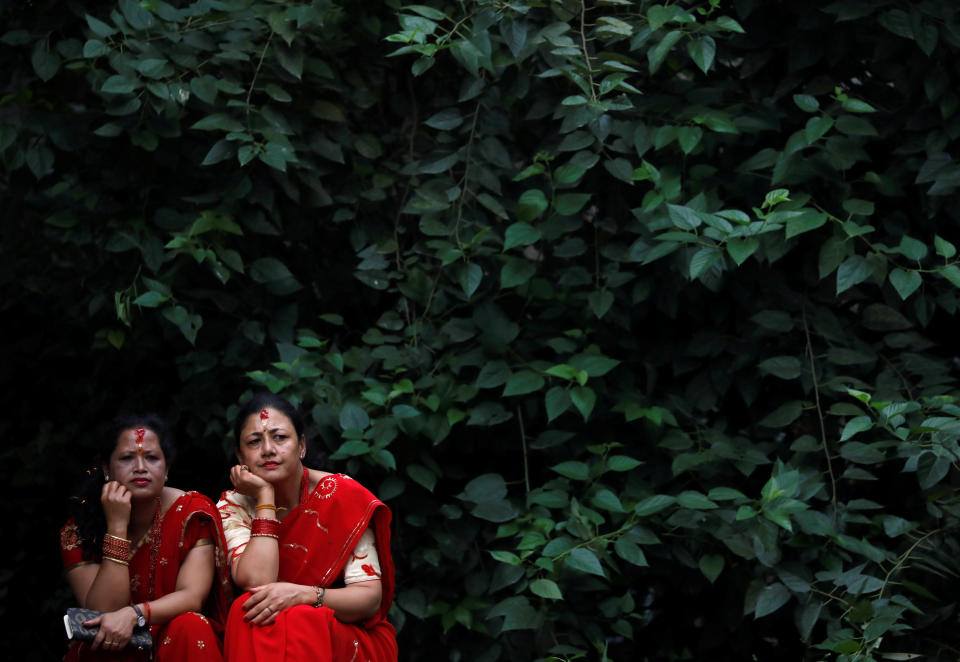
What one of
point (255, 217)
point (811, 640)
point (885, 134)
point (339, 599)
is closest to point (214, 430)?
point (255, 217)

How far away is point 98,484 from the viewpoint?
2.69m

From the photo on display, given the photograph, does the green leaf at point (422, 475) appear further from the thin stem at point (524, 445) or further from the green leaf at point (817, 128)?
the green leaf at point (817, 128)

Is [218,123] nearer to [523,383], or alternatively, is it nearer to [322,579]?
[523,383]

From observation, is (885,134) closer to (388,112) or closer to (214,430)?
(388,112)

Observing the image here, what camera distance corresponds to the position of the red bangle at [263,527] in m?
2.56

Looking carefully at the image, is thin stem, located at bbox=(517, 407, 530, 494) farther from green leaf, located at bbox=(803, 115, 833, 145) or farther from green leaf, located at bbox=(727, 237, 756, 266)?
green leaf, located at bbox=(803, 115, 833, 145)

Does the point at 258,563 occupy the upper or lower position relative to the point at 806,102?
lower

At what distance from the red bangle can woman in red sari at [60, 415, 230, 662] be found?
0.13 meters

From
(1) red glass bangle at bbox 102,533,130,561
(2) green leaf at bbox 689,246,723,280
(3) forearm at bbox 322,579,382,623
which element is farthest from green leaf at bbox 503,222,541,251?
(1) red glass bangle at bbox 102,533,130,561

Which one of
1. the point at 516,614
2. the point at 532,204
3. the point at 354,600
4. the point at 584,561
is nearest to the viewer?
the point at 354,600

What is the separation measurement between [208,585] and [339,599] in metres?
0.31

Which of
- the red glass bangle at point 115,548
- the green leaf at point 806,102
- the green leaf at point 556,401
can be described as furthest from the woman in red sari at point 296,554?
the green leaf at point 806,102

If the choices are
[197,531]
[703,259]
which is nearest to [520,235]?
[703,259]

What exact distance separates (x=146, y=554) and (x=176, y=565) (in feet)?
0.25
